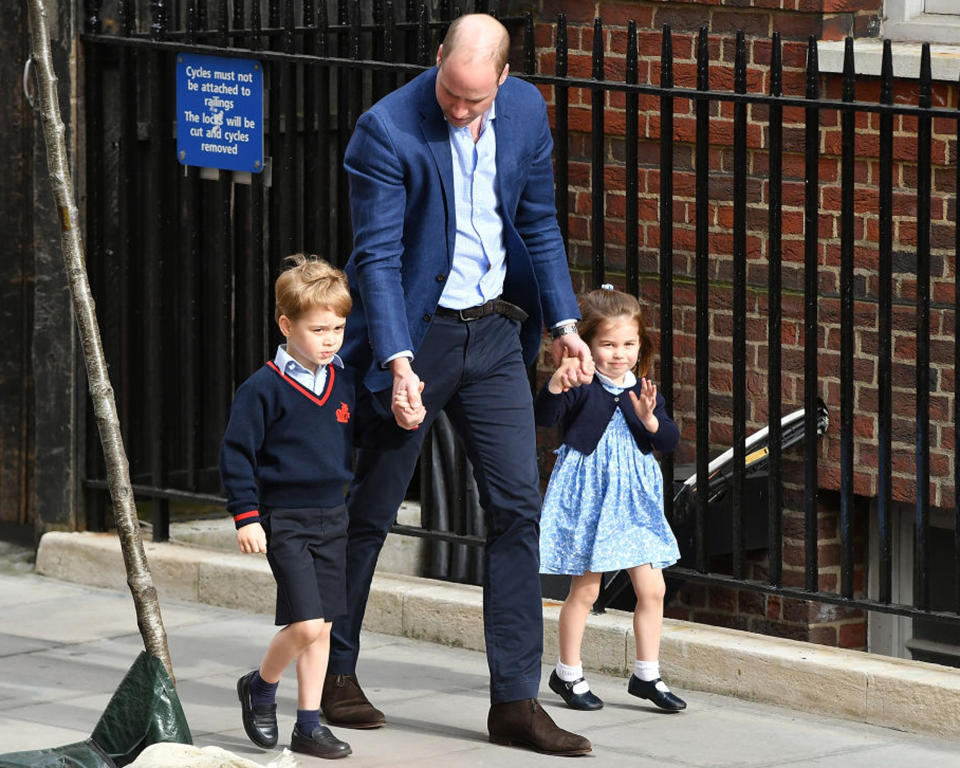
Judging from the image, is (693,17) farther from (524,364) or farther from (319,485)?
(319,485)

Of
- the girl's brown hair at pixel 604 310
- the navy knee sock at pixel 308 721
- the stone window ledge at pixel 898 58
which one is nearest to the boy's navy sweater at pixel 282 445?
the navy knee sock at pixel 308 721

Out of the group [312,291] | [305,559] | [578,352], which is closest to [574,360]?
[578,352]

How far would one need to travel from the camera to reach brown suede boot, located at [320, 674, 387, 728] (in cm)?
575

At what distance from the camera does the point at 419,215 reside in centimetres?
546

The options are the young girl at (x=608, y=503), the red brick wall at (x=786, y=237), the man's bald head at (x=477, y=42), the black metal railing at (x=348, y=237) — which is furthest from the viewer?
the red brick wall at (x=786, y=237)

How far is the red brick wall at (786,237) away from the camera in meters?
6.75

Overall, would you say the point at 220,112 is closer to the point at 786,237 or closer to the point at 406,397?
the point at 786,237

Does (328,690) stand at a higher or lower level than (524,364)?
lower

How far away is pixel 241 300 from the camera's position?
774 cm

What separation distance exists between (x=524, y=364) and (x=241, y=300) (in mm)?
2243

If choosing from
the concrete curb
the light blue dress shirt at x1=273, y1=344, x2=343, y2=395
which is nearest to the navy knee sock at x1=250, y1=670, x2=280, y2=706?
the light blue dress shirt at x1=273, y1=344, x2=343, y2=395

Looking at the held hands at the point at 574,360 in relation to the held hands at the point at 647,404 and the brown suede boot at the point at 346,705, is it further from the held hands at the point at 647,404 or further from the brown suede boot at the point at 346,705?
the brown suede boot at the point at 346,705

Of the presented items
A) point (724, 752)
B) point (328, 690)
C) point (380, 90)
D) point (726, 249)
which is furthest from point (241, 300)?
point (724, 752)

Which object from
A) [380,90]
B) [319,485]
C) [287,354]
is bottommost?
[319,485]
